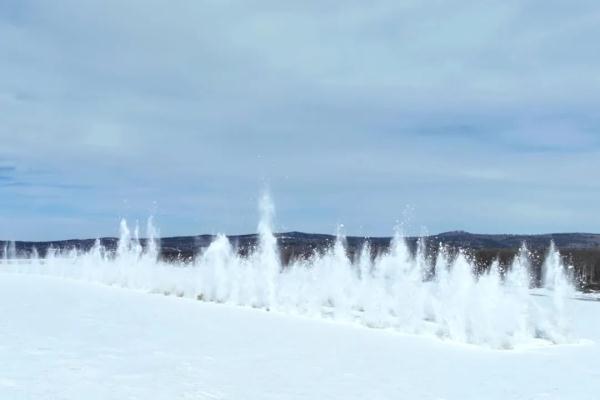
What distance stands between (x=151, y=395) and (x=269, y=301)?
2847cm

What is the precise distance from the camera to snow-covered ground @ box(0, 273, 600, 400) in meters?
14.0

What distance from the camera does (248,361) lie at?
18.2 meters

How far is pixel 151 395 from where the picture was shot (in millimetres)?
12922

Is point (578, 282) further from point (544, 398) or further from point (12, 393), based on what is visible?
point (12, 393)

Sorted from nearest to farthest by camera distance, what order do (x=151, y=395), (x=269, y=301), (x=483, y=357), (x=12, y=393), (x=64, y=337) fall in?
1. (x=12, y=393)
2. (x=151, y=395)
3. (x=64, y=337)
4. (x=483, y=357)
5. (x=269, y=301)

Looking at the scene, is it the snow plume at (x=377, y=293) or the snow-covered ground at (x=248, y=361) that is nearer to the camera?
the snow-covered ground at (x=248, y=361)

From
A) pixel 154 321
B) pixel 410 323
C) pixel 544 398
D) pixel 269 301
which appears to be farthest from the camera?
pixel 269 301

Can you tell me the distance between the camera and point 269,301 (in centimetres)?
4125

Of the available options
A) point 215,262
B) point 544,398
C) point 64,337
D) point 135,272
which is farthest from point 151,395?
point 135,272

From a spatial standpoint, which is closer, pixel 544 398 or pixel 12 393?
→ pixel 12 393

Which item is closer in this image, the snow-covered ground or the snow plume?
the snow-covered ground

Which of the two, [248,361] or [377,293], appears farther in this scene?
[377,293]

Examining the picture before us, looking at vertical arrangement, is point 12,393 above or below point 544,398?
above

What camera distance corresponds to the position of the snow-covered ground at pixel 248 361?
14.0m
